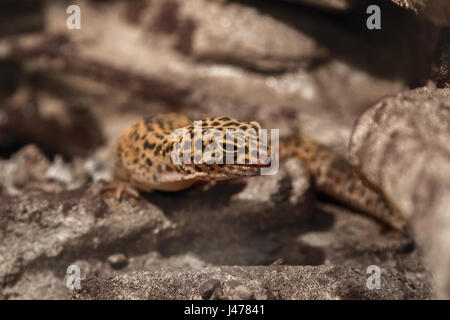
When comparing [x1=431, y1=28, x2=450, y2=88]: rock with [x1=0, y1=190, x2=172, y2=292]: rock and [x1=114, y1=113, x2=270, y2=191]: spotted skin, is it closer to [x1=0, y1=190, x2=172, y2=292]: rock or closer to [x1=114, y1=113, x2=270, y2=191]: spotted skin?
[x1=114, y1=113, x2=270, y2=191]: spotted skin

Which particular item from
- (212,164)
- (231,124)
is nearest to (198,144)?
(212,164)

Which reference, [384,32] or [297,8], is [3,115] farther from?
[384,32]

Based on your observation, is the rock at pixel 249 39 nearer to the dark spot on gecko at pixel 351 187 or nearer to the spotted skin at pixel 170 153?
the spotted skin at pixel 170 153

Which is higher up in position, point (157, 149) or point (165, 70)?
point (165, 70)

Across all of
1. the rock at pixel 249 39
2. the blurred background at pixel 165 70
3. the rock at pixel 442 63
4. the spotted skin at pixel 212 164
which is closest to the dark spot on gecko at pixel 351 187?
the spotted skin at pixel 212 164

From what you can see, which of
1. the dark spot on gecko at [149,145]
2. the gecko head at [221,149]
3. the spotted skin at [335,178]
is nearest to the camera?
the gecko head at [221,149]

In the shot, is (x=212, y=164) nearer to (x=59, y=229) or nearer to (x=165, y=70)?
(x=59, y=229)

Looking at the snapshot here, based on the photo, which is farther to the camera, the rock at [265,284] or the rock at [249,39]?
the rock at [249,39]
